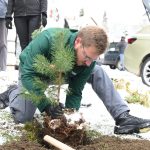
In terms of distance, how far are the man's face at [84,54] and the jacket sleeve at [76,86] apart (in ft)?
0.99

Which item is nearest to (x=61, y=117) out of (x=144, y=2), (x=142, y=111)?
(x=142, y=111)

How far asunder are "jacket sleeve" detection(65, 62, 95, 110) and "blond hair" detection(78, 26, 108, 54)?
1.55ft

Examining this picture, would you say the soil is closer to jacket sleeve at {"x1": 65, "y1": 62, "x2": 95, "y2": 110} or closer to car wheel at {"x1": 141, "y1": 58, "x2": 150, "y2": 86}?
jacket sleeve at {"x1": 65, "y1": 62, "x2": 95, "y2": 110}

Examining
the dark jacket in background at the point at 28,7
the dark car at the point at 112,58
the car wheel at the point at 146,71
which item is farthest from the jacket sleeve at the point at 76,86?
the dark car at the point at 112,58

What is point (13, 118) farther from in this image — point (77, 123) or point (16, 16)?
point (16, 16)

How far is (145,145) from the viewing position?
359 cm

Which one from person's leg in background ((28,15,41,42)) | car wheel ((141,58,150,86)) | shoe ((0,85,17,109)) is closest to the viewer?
shoe ((0,85,17,109))

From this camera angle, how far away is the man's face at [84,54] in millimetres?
3518

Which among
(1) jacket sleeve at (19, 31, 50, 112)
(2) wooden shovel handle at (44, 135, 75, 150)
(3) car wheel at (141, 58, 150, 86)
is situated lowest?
(3) car wheel at (141, 58, 150, 86)

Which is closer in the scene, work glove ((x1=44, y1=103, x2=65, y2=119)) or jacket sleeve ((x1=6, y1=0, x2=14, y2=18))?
work glove ((x1=44, y1=103, x2=65, y2=119))

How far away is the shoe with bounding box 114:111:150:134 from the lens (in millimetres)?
4152

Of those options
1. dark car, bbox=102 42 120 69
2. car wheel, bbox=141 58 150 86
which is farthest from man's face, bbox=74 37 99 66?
dark car, bbox=102 42 120 69

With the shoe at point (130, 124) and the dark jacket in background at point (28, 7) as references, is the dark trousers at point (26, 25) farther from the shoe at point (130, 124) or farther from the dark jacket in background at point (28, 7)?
the shoe at point (130, 124)

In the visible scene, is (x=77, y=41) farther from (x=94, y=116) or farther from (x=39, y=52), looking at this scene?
(x=94, y=116)
